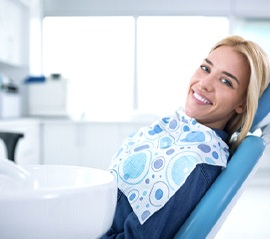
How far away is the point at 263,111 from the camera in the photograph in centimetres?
124

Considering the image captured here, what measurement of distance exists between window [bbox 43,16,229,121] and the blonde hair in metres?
3.70

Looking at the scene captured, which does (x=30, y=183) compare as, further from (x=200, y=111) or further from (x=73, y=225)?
(x=200, y=111)

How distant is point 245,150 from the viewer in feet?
3.68

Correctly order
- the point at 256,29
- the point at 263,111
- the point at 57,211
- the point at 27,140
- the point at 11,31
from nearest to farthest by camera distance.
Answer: the point at 57,211, the point at 263,111, the point at 27,140, the point at 11,31, the point at 256,29

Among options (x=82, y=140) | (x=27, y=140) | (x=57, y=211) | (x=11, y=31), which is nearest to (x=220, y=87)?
(x=57, y=211)

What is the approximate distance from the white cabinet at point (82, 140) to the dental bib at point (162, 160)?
2.99 meters

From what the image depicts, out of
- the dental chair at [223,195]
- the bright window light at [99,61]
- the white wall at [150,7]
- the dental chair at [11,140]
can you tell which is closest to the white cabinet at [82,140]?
the bright window light at [99,61]

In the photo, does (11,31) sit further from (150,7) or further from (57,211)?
(57,211)

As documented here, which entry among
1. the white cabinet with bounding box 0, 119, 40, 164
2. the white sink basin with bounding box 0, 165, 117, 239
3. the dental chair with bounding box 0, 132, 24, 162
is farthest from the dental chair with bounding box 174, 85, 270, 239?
the white cabinet with bounding box 0, 119, 40, 164

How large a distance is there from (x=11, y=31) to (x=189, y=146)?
358 centimetres

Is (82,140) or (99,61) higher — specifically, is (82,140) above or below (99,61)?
below

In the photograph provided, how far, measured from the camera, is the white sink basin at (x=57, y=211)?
563 mm

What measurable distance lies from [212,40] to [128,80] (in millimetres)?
1127

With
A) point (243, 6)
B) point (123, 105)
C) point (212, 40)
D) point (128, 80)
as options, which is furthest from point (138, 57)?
point (243, 6)
